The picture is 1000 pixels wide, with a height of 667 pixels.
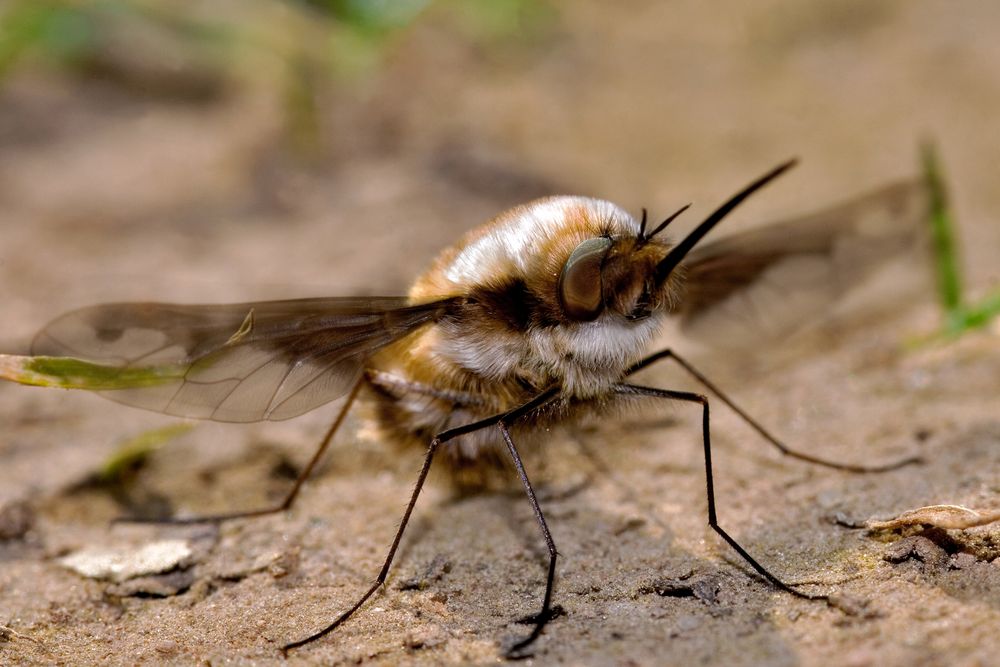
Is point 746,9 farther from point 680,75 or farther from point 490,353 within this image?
point 490,353

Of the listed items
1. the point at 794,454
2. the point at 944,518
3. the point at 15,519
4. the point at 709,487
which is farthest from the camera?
the point at 794,454

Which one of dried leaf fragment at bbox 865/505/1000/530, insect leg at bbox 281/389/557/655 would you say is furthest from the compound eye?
dried leaf fragment at bbox 865/505/1000/530

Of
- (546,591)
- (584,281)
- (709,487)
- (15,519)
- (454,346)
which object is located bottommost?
(546,591)

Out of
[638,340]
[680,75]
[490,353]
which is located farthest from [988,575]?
[680,75]

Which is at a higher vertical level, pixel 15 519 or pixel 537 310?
pixel 537 310

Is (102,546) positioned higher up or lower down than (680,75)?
lower down

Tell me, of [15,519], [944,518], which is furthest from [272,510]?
[944,518]

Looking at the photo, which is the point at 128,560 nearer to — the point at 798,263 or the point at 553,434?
the point at 553,434
